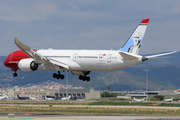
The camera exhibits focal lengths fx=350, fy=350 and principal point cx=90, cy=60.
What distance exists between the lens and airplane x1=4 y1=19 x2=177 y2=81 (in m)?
62.8

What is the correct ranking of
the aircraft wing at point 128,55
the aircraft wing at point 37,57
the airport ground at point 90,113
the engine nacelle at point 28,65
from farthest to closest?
the engine nacelle at point 28,65 → the aircraft wing at point 37,57 → the aircraft wing at point 128,55 → the airport ground at point 90,113

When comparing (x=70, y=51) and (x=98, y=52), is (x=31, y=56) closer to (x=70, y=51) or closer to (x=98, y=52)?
(x=70, y=51)

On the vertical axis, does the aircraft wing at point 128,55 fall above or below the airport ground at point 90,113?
above

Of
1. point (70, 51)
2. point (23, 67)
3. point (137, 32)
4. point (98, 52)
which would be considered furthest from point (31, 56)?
point (137, 32)

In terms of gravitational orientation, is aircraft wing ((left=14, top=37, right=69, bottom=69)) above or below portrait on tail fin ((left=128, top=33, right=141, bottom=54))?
below

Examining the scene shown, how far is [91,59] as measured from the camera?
64.1 m

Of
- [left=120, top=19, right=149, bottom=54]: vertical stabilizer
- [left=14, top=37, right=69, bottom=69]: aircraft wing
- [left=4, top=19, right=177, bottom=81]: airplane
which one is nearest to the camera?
[left=14, top=37, right=69, bottom=69]: aircraft wing

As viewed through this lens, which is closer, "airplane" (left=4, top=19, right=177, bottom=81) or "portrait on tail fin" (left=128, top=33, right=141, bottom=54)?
"airplane" (left=4, top=19, right=177, bottom=81)

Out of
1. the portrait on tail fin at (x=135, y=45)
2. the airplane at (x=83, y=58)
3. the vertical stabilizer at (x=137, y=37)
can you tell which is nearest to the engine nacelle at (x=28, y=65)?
the airplane at (x=83, y=58)

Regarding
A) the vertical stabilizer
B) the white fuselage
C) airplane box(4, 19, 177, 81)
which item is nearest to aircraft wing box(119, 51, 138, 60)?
airplane box(4, 19, 177, 81)

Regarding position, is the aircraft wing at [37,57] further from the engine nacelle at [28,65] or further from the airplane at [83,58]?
the engine nacelle at [28,65]

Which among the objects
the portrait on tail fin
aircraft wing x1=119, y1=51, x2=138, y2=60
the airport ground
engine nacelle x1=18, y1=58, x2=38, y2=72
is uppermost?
the portrait on tail fin

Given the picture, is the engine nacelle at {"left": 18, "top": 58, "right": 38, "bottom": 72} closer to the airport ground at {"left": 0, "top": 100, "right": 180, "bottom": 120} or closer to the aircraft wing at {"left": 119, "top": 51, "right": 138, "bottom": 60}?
the airport ground at {"left": 0, "top": 100, "right": 180, "bottom": 120}

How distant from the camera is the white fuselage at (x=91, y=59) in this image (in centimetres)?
6284
